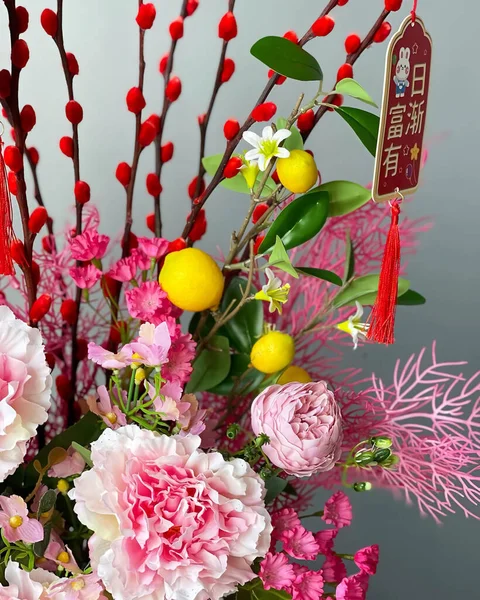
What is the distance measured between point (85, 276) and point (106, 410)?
0.11m

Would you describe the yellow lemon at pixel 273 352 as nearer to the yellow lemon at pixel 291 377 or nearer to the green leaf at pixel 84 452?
the yellow lemon at pixel 291 377

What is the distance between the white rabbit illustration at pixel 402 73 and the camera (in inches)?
19.7

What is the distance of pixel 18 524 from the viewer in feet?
1.53

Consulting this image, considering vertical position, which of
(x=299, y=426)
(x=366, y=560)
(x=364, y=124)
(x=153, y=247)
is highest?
(x=364, y=124)

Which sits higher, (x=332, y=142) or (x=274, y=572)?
(x=332, y=142)

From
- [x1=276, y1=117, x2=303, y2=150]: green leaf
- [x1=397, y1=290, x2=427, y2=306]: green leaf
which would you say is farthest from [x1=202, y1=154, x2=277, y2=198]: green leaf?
[x1=397, y1=290, x2=427, y2=306]: green leaf

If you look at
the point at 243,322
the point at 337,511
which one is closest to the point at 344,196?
the point at 243,322

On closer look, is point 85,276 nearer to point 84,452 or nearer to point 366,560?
point 84,452

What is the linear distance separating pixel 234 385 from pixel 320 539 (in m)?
0.16

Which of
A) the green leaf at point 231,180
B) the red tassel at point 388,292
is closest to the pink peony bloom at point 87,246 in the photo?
the green leaf at point 231,180

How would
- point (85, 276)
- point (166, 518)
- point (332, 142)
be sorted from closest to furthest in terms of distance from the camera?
point (166, 518), point (85, 276), point (332, 142)

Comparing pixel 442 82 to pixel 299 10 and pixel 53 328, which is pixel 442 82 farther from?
pixel 53 328

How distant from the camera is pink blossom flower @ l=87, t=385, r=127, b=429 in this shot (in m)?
0.52

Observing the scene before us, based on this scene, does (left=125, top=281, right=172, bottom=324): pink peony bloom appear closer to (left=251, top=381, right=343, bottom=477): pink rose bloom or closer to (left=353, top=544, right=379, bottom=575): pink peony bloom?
(left=251, top=381, right=343, bottom=477): pink rose bloom
